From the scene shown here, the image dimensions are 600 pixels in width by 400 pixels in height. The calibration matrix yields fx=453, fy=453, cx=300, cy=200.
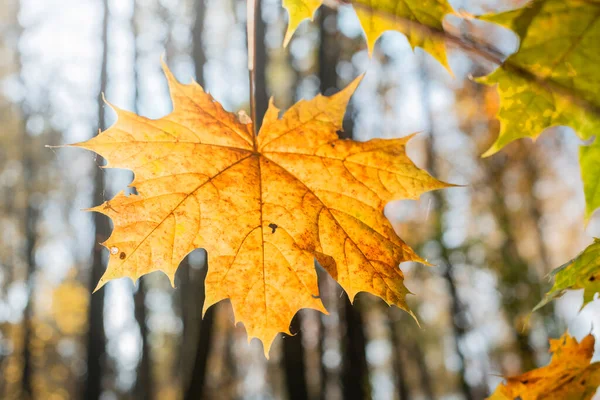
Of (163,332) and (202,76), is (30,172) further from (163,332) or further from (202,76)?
(202,76)

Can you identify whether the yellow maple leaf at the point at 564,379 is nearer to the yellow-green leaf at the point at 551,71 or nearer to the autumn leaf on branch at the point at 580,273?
the autumn leaf on branch at the point at 580,273

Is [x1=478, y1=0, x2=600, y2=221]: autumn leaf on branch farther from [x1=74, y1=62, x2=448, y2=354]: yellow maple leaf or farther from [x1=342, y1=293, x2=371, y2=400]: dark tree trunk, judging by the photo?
[x1=342, y1=293, x2=371, y2=400]: dark tree trunk

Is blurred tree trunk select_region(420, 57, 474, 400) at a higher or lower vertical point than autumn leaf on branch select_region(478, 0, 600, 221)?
higher

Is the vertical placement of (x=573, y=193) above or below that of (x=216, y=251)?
above

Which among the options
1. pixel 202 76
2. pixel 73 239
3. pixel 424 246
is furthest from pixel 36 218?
pixel 424 246

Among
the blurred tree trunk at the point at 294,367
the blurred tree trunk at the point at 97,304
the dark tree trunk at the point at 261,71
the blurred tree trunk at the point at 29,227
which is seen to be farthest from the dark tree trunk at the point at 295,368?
the blurred tree trunk at the point at 29,227

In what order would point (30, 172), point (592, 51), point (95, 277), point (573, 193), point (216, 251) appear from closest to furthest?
point (592, 51) → point (216, 251) → point (95, 277) → point (573, 193) → point (30, 172)

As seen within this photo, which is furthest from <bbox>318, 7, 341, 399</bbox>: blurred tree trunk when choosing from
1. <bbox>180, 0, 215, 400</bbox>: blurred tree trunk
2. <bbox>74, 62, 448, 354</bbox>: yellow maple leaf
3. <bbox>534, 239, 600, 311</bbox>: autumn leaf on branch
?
<bbox>534, 239, 600, 311</bbox>: autumn leaf on branch
